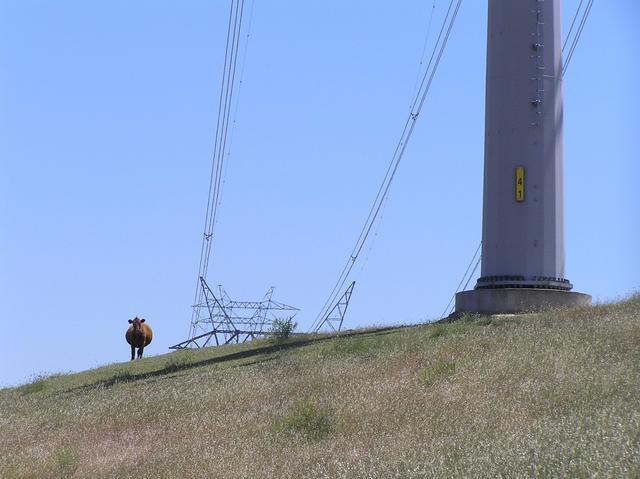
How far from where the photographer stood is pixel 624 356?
17.9m

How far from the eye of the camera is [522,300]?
29188mm

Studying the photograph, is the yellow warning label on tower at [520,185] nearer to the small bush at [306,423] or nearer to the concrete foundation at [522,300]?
the concrete foundation at [522,300]

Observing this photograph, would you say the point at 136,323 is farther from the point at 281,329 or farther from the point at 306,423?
the point at 306,423

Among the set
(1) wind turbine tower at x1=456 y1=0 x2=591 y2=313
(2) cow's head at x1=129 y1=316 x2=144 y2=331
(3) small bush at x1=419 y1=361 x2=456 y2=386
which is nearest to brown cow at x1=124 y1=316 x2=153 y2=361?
(2) cow's head at x1=129 y1=316 x2=144 y2=331

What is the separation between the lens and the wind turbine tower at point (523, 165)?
29.8 m

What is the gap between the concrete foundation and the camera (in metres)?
29.1

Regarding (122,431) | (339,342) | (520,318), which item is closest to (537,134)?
(520,318)

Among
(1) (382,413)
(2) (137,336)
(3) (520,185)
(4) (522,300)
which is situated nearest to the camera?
(1) (382,413)

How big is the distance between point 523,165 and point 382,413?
15.6 m

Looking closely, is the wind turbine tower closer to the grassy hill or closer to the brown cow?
the grassy hill

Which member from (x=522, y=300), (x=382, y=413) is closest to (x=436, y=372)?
(x=382, y=413)

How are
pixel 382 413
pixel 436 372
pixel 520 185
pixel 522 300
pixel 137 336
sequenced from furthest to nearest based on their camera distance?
pixel 137 336, pixel 520 185, pixel 522 300, pixel 436 372, pixel 382 413

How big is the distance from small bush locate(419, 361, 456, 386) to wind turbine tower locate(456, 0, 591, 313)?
1063 centimetres

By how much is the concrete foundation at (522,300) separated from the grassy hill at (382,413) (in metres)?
2.80
